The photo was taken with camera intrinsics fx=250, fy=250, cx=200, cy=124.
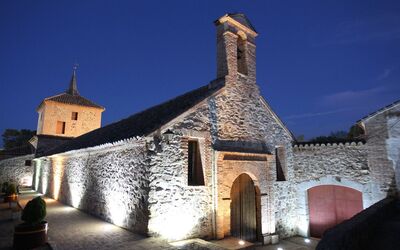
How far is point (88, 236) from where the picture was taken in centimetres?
739

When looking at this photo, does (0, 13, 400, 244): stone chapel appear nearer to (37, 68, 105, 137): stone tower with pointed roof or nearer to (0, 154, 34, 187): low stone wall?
(0, 154, 34, 187): low stone wall

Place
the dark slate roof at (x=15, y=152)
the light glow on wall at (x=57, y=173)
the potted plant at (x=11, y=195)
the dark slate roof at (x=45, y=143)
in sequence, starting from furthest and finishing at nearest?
the dark slate roof at (x=15, y=152), the dark slate roof at (x=45, y=143), the light glow on wall at (x=57, y=173), the potted plant at (x=11, y=195)

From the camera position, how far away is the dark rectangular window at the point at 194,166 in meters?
8.70

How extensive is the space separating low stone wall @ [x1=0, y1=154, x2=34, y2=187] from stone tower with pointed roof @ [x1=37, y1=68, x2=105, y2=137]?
3426 millimetres

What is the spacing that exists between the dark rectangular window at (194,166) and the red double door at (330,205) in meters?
6.09

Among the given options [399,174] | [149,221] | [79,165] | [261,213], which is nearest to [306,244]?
[261,213]

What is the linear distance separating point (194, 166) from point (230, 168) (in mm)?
1351

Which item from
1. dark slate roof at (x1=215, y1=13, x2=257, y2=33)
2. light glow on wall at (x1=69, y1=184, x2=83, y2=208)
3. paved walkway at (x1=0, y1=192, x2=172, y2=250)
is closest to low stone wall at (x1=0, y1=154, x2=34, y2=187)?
light glow on wall at (x1=69, y1=184, x2=83, y2=208)

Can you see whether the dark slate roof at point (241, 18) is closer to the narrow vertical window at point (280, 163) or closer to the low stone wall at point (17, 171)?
the narrow vertical window at point (280, 163)

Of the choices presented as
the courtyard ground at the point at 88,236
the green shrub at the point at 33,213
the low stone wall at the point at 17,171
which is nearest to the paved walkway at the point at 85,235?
the courtyard ground at the point at 88,236

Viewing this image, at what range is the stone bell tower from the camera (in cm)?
1025

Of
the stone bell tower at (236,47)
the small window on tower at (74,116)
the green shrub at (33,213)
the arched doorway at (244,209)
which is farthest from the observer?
the small window on tower at (74,116)

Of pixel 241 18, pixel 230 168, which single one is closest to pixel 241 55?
pixel 241 18

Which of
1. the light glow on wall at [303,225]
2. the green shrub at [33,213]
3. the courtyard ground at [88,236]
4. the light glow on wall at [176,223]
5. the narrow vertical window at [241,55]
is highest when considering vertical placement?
the narrow vertical window at [241,55]
